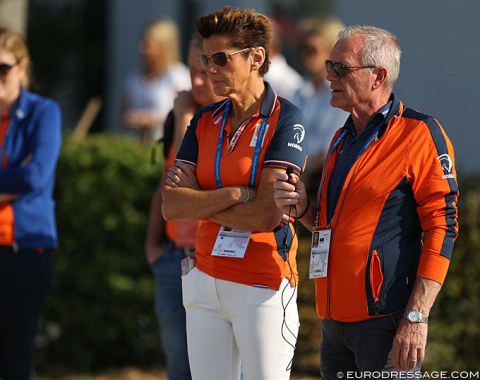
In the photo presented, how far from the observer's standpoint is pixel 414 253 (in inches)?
156

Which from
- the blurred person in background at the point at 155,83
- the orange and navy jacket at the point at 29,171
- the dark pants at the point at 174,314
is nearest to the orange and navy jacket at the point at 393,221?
the dark pants at the point at 174,314

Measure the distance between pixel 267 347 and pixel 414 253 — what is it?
73 cm

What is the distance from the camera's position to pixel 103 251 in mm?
7457

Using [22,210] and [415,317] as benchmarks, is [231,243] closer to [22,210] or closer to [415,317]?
[415,317]

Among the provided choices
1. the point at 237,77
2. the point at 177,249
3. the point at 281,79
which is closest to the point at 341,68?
the point at 237,77

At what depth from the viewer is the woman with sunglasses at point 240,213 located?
165 inches

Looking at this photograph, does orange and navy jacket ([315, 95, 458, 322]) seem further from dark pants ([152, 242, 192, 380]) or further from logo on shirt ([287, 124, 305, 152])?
dark pants ([152, 242, 192, 380])

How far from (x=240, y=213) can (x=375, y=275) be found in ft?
2.17

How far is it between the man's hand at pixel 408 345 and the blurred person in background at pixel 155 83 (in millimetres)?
5630

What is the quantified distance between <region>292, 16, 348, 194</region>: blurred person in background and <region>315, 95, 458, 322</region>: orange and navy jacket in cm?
286

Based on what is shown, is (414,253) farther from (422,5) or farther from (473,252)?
(422,5)

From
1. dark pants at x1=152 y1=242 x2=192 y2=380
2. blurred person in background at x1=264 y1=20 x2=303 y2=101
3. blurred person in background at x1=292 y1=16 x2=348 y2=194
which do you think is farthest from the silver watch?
blurred person in background at x1=264 y1=20 x2=303 y2=101

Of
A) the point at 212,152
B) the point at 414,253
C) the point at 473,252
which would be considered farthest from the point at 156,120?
the point at 414,253

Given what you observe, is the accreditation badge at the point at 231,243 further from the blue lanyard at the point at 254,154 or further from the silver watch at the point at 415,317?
the silver watch at the point at 415,317
